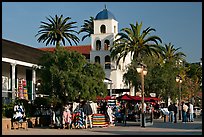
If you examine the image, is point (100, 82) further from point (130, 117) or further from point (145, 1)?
point (145, 1)

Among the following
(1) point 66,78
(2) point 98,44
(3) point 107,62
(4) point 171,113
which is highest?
(2) point 98,44

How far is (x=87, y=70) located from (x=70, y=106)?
8.18 feet

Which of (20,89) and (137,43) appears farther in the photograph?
(137,43)

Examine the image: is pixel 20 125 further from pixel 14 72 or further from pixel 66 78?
pixel 14 72

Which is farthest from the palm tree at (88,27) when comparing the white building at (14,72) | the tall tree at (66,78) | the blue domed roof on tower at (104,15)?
the tall tree at (66,78)

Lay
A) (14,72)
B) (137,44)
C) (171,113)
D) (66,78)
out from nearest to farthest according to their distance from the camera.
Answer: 1. (66,78)
2. (171,113)
3. (14,72)
4. (137,44)

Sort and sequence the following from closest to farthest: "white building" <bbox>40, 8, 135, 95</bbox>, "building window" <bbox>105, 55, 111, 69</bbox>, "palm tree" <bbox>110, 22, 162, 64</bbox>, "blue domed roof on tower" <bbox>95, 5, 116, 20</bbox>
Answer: "palm tree" <bbox>110, 22, 162, 64</bbox> → "white building" <bbox>40, 8, 135, 95</bbox> → "building window" <bbox>105, 55, 111, 69</bbox> → "blue domed roof on tower" <bbox>95, 5, 116, 20</bbox>

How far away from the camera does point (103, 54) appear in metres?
64.6

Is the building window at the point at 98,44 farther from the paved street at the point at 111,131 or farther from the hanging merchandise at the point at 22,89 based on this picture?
the paved street at the point at 111,131

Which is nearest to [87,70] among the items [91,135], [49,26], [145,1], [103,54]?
[91,135]

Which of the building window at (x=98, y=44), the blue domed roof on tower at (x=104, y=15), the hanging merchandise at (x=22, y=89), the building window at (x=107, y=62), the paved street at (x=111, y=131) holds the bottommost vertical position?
the paved street at (x=111, y=131)

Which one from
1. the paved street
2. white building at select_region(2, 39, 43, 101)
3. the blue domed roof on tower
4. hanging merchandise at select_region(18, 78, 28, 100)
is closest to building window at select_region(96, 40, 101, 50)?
the blue domed roof on tower

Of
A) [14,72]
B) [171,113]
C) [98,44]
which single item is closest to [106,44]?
[98,44]

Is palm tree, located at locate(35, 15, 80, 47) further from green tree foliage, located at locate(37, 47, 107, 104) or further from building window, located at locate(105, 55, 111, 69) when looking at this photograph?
green tree foliage, located at locate(37, 47, 107, 104)
